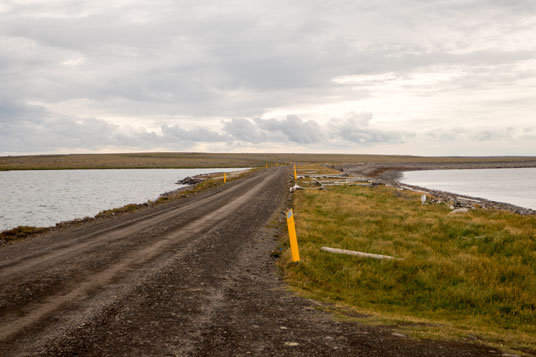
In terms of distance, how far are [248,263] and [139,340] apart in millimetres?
5256

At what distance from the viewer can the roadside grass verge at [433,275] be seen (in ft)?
23.1

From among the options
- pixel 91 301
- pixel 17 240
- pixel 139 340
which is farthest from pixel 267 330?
pixel 17 240

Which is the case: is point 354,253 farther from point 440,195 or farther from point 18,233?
point 440,195

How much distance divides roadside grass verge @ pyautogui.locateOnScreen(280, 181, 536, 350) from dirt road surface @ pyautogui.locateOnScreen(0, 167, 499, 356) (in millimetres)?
950

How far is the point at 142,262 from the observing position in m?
10.4

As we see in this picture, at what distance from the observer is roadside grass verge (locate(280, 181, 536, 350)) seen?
704cm

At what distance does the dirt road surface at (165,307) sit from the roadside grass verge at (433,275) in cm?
95

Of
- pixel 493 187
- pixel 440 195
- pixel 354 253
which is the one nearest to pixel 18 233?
pixel 354 253

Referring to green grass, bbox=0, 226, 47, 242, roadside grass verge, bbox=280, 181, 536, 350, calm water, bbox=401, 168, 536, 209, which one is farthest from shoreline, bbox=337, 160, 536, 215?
green grass, bbox=0, 226, 47, 242

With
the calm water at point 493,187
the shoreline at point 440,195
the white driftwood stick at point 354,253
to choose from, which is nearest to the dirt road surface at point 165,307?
the white driftwood stick at point 354,253

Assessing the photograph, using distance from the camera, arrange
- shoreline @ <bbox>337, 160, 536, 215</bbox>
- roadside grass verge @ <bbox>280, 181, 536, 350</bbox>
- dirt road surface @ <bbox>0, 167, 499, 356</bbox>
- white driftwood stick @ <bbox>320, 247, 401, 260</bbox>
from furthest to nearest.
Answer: shoreline @ <bbox>337, 160, 536, 215</bbox> → white driftwood stick @ <bbox>320, 247, 401, 260</bbox> → roadside grass verge @ <bbox>280, 181, 536, 350</bbox> → dirt road surface @ <bbox>0, 167, 499, 356</bbox>

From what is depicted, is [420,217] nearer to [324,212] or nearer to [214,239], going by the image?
[324,212]

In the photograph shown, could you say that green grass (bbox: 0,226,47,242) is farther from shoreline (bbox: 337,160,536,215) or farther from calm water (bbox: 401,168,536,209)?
calm water (bbox: 401,168,536,209)

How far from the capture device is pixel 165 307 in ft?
22.7
